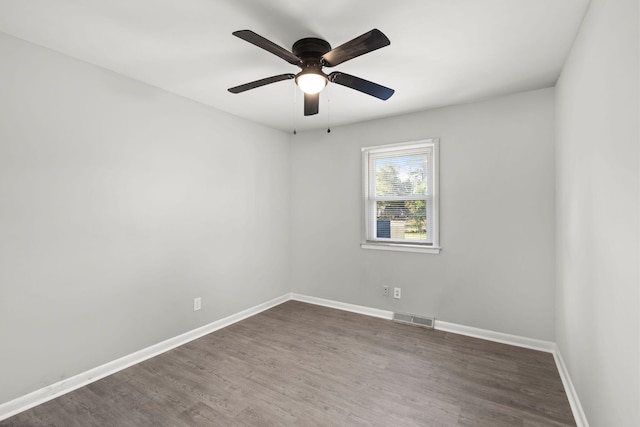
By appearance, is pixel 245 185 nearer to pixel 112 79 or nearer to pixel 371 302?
pixel 112 79

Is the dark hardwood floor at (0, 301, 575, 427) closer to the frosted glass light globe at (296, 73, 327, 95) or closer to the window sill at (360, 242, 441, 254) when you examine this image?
the window sill at (360, 242, 441, 254)

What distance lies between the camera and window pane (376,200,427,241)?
358 cm

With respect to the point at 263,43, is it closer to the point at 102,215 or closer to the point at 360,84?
the point at 360,84

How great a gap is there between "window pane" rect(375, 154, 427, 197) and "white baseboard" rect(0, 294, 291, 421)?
2397 mm

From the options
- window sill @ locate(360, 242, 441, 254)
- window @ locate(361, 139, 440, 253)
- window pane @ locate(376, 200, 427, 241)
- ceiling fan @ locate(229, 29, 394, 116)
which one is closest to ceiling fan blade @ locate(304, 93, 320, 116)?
ceiling fan @ locate(229, 29, 394, 116)

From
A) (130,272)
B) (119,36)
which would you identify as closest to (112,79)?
(119,36)

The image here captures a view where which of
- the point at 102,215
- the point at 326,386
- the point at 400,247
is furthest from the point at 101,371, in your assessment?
the point at 400,247

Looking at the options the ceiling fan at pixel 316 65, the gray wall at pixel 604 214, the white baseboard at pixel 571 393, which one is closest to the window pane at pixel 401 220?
the gray wall at pixel 604 214

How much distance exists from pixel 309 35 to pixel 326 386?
253cm

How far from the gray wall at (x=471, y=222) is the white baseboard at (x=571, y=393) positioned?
0.34 meters

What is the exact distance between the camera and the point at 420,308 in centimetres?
351

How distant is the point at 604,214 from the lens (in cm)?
149

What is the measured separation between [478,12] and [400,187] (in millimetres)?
2133

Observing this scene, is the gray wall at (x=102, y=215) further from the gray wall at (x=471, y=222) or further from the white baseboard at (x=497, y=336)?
the white baseboard at (x=497, y=336)
